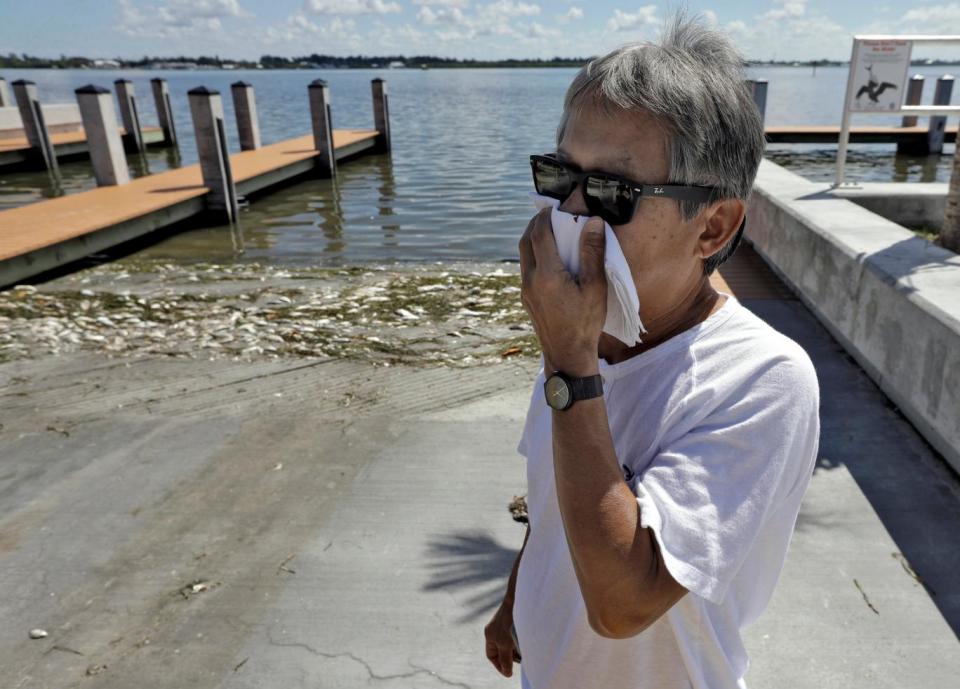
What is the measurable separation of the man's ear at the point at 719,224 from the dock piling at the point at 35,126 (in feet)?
74.6

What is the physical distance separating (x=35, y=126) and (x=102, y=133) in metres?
8.90

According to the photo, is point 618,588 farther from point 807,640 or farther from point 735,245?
point 807,640

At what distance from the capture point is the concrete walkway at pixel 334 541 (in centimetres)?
265

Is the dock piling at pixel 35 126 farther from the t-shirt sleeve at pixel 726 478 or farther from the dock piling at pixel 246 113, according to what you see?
the t-shirt sleeve at pixel 726 478

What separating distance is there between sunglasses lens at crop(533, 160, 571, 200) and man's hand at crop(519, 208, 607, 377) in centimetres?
13

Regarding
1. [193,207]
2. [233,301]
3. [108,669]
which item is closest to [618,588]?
[108,669]

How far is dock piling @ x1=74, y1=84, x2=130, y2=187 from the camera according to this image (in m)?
13.1

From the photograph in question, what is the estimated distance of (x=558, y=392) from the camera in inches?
44.1

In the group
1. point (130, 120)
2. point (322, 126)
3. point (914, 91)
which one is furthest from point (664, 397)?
point (130, 120)

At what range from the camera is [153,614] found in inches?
114

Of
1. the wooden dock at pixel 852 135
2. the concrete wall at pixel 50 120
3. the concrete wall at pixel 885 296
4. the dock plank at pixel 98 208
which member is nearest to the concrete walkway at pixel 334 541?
the concrete wall at pixel 885 296

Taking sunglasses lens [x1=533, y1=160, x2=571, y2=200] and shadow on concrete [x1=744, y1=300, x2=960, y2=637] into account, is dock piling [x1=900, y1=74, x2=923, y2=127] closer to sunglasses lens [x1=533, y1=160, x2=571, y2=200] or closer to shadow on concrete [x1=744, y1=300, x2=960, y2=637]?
shadow on concrete [x1=744, y1=300, x2=960, y2=637]

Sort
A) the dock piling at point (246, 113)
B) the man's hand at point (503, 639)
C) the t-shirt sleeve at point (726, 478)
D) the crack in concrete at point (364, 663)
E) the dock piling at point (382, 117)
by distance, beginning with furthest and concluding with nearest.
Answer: the dock piling at point (382, 117)
the dock piling at point (246, 113)
the crack in concrete at point (364, 663)
the man's hand at point (503, 639)
the t-shirt sleeve at point (726, 478)

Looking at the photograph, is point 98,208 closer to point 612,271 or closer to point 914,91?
point 612,271
